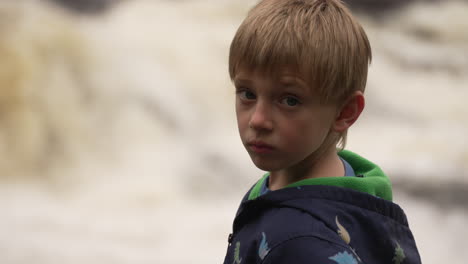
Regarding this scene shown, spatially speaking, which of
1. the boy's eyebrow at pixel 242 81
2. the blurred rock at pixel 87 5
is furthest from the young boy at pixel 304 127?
the blurred rock at pixel 87 5

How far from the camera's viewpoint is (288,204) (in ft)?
3.03

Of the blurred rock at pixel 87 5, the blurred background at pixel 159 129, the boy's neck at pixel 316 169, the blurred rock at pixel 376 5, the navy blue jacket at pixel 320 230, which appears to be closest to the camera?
the navy blue jacket at pixel 320 230

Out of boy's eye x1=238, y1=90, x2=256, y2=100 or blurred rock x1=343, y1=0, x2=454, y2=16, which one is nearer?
boy's eye x1=238, y1=90, x2=256, y2=100

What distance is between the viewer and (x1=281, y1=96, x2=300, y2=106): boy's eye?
0.93m

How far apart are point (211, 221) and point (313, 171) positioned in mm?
1418

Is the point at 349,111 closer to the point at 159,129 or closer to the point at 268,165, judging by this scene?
the point at 268,165

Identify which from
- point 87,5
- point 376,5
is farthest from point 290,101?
point 376,5

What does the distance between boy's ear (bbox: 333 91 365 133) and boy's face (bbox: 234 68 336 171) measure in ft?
0.07

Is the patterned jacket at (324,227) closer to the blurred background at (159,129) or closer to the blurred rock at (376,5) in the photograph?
the blurred background at (159,129)

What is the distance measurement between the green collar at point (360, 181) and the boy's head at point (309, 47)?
89mm

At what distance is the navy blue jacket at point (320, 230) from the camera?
0.87m

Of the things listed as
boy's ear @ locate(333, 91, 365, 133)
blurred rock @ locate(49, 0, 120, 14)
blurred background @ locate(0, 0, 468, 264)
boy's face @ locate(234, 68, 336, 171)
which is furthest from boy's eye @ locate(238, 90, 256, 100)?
blurred rock @ locate(49, 0, 120, 14)

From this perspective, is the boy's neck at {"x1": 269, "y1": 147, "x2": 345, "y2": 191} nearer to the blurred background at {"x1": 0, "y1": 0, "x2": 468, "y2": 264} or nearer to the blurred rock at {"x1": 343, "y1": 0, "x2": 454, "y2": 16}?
the blurred background at {"x1": 0, "y1": 0, "x2": 468, "y2": 264}

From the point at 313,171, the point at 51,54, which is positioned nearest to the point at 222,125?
the point at 51,54
